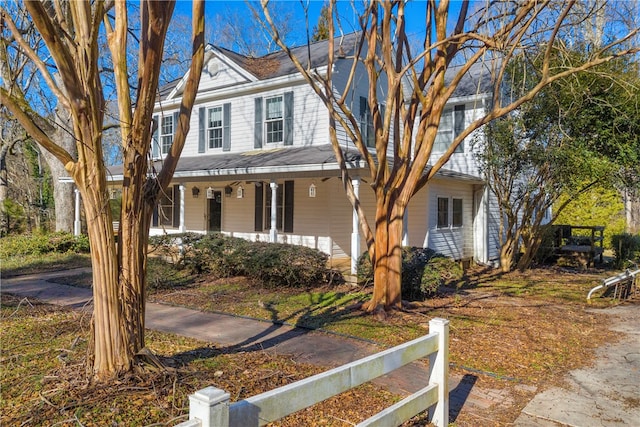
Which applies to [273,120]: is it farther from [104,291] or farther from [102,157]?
[104,291]

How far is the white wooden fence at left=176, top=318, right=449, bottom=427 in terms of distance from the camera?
192cm

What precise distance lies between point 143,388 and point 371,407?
2.00 meters

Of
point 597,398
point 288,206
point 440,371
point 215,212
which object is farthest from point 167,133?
point 597,398

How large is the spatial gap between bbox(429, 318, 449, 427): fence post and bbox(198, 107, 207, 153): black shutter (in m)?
14.0

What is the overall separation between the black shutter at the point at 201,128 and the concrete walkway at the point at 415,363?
8.26m

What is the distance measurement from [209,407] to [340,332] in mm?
4844

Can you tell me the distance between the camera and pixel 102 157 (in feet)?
12.7

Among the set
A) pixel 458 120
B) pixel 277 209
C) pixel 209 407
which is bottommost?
pixel 209 407

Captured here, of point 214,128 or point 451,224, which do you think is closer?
point 451,224

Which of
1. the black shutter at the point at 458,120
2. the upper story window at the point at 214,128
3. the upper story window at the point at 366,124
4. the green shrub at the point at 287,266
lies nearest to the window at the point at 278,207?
the upper story window at the point at 214,128

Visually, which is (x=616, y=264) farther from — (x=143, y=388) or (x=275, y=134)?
(x=143, y=388)

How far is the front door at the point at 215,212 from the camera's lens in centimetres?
1623

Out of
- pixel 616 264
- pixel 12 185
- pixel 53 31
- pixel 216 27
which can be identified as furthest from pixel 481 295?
pixel 12 185

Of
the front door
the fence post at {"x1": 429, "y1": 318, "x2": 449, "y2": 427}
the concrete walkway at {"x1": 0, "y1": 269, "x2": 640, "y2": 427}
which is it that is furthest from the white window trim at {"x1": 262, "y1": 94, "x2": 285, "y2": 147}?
the fence post at {"x1": 429, "y1": 318, "x2": 449, "y2": 427}
